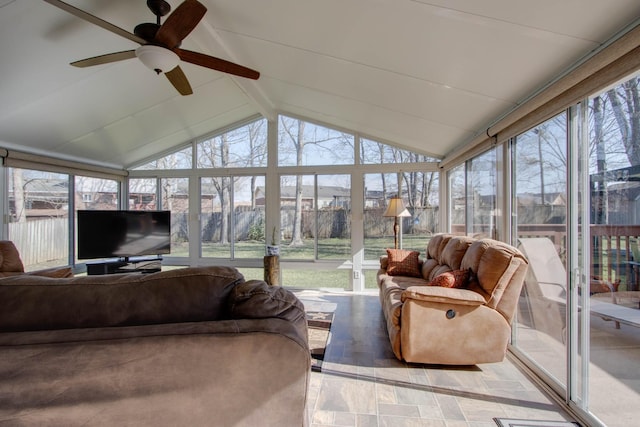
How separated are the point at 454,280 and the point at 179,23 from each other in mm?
2830

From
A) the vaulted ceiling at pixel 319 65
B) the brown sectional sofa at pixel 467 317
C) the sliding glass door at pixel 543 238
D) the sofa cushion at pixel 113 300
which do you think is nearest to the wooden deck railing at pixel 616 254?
the sliding glass door at pixel 543 238

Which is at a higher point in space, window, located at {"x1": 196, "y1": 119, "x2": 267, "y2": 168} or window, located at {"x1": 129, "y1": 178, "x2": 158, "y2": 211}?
window, located at {"x1": 196, "y1": 119, "x2": 267, "y2": 168}

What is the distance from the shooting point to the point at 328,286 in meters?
5.37

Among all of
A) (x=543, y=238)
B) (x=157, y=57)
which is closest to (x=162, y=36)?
(x=157, y=57)

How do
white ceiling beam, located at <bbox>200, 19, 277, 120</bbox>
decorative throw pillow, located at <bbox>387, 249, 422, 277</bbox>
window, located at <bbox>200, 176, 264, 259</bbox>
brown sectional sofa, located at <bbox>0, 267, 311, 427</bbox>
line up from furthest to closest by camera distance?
window, located at <bbox>200, 176, 264, 259</bbox> < decorative throw pillow, located at <bbox>387, 249, 422, 277</bbox> < white ceiling beam, located at <bbox>200, 19, 277, 120</bbox> < brown sectional sofa, located at <bbox>0, 267, 311, 427</bbox>

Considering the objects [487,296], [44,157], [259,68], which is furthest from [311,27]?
[44,157]

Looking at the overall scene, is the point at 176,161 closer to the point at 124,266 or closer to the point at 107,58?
the point at 124,266

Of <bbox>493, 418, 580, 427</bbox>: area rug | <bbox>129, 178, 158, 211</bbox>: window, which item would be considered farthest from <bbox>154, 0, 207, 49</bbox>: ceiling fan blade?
<bbox>129, 178, 158, 211</bbox>: window

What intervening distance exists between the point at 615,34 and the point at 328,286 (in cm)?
459

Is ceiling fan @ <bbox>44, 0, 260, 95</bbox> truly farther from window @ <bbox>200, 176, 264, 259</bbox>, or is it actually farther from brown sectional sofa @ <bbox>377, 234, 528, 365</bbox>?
window @ <bbox>200, 176, 264, 259</bbox>

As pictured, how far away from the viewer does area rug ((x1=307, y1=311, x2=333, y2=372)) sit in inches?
107

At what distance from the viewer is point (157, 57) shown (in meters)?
2.17

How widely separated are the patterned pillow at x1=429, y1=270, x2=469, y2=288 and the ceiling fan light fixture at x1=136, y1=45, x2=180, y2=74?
2.74 m

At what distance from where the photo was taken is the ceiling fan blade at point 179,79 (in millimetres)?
2595
